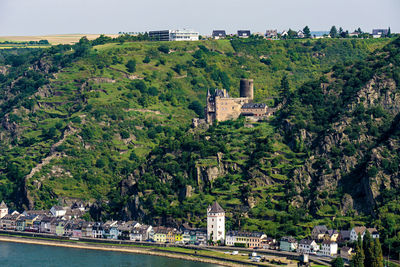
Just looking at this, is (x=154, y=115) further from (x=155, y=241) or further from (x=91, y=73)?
(x=155, y=241)

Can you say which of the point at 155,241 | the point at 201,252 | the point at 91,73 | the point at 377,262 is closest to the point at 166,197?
the point at 155,241

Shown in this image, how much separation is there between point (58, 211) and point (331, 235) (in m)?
48.3

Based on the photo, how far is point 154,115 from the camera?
17288 centimetres

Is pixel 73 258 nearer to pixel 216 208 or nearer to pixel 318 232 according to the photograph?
pixel 216 208

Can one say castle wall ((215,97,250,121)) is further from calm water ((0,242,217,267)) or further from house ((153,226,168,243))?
calm water ((0,242,217,267))

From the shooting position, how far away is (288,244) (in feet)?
375

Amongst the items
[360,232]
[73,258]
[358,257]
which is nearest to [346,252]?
[360,232]

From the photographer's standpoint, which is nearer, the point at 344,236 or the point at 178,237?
the point at 344,236

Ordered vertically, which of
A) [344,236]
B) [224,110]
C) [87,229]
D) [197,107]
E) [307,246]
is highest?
[224,110]

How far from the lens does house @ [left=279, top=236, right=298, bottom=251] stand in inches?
4488

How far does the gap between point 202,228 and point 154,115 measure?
52742mm

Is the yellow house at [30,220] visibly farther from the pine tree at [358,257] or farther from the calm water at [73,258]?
the pine tree at [358,257]

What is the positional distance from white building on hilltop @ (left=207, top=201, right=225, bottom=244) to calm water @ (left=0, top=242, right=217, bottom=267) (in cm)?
732

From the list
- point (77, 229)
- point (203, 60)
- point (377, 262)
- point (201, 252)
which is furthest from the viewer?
point (203, 60)
